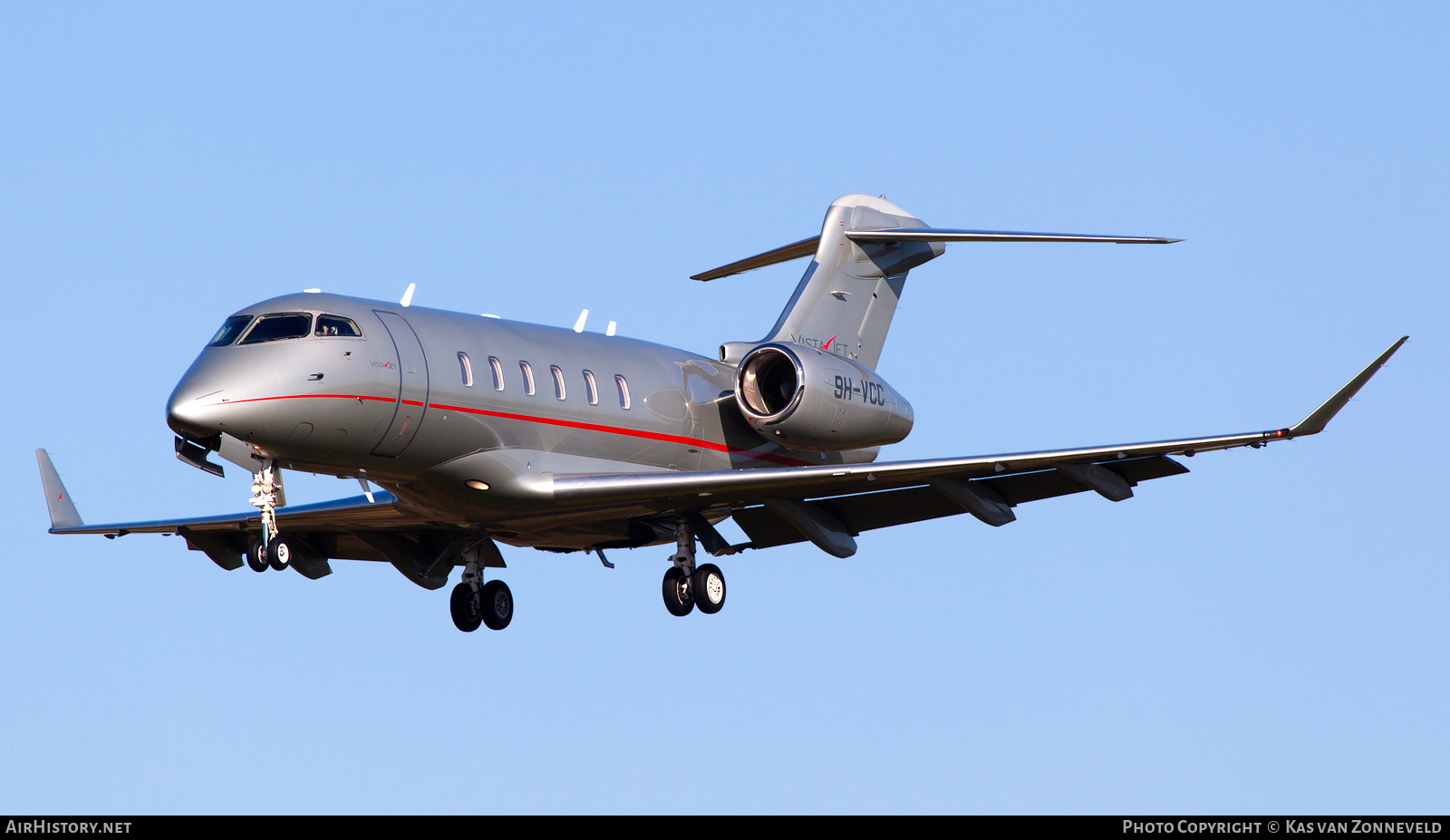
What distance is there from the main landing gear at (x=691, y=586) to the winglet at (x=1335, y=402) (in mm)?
7406

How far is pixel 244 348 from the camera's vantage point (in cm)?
1767

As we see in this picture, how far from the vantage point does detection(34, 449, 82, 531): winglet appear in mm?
24422

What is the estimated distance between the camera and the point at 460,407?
18.6m

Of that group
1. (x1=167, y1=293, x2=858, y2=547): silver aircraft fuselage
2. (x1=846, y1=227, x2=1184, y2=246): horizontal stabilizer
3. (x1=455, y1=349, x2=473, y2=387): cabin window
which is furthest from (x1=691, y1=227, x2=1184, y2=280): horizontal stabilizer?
(x1=455, y1=349, x2=473, y2=387): cabin window

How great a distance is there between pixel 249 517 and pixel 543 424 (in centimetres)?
546

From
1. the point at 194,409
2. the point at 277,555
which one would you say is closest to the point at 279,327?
the point at 194,409

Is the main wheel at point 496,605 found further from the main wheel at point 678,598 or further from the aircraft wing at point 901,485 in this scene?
the aircraft wing at point 901,485

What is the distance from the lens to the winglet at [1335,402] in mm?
16047

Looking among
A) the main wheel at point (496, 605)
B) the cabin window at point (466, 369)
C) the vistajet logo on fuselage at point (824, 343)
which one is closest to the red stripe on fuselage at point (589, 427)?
the cabin window at point (466, 369)

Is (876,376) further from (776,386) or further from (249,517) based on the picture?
(249,517)

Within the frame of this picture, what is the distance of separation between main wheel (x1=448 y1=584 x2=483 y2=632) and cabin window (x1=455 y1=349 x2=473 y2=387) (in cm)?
467

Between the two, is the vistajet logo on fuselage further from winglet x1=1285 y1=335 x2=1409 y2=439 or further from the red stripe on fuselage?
winglet x1=1285 y1=335 x2=1409 y2=439

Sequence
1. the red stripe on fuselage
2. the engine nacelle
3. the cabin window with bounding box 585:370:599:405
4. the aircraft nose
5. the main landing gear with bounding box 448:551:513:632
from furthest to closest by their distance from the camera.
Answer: the main landing gear with bounding box 448:551:513:632
the engine nacelle
the cabin window with bounding box 585:370:599:405
the red stripe on fuselage
the aircraft nose
